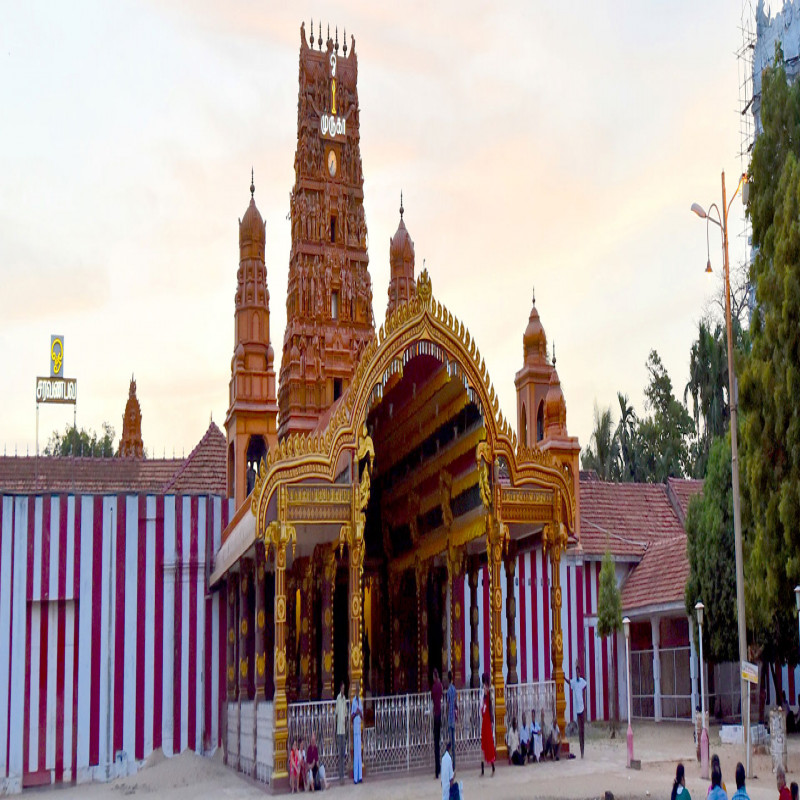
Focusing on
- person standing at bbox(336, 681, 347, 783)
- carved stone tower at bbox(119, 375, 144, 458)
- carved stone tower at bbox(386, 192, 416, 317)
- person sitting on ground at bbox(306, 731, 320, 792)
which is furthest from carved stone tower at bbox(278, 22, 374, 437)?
carved stone tower at bbox(119, 375, 144, 458)

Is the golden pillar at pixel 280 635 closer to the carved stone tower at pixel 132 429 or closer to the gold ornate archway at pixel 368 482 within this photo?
the gold ornate archway at pixel 368 482

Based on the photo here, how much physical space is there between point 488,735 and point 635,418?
3646cm

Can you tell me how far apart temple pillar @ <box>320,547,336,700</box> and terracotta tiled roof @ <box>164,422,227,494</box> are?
276 inches

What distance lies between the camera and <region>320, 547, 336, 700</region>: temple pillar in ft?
66.9

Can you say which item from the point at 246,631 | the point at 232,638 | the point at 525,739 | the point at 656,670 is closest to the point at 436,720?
the point at 525,739

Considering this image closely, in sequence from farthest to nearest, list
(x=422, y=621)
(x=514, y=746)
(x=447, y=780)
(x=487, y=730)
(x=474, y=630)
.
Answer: (x=422, y=621), (x=474, y=630), (x=514, y=746), (x=487, y=730), (x=447, y=780)

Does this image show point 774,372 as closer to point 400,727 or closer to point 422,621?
point 400,727

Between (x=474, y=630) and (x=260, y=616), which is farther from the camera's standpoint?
(x=474, y=630)

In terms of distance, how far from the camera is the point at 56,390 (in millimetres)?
25781

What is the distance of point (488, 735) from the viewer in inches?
711

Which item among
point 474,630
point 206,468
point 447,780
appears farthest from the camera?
point 206,468

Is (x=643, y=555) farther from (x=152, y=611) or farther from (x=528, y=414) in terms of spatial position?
(x=152, y=611)

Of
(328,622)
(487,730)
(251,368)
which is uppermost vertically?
(251,368)

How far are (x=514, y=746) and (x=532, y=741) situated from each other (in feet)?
1.14
